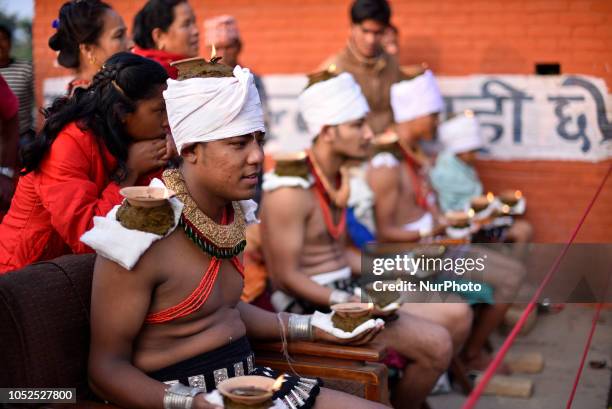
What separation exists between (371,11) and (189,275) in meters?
4.64

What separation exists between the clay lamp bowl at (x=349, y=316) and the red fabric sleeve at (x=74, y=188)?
1068mm

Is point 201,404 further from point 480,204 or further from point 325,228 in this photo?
point 480,204

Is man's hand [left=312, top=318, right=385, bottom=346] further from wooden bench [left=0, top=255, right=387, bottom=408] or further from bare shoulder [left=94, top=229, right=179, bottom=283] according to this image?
bare shoulder [left=94, top=229, right=179, bottom=283]

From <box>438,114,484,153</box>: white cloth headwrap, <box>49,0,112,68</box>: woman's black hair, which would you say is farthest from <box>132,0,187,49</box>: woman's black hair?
<box>438,114,484,153</box>: white cloth headwrap

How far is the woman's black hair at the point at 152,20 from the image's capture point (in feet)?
17.8

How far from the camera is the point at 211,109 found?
10.1 ft

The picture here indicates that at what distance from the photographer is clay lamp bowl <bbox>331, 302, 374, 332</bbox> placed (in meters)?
3.70

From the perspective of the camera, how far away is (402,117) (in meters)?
7.29

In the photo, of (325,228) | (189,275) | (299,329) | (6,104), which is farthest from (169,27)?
(189,275)

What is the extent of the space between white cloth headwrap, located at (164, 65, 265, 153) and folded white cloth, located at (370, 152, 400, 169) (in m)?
3.40

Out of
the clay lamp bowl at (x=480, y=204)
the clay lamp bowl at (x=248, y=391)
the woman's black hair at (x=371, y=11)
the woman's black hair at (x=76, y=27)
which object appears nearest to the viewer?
the clay lamp bowl at (x=248, y=391)

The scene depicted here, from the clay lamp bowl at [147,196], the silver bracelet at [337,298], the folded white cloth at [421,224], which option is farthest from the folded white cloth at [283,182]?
the folded white cloth at [421,224]

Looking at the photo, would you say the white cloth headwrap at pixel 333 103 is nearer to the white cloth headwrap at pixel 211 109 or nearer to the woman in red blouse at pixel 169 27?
the woman in red blouse at pixel 169 27

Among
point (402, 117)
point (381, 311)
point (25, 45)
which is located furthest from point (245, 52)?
point (381, 311)
